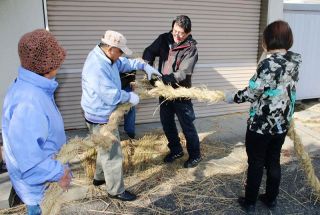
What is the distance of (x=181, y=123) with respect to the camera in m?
4.31

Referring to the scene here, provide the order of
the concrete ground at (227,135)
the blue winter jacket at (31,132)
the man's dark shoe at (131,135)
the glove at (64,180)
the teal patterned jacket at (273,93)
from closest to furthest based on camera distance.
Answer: the blue winter jacket at (31,132) → the glove at (64,180) → the teal patterned jacket at (273,93) → the concrete ground at (227,135) → the man's dark shoe at (131,135)

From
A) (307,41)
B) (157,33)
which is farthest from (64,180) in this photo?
(307,41)

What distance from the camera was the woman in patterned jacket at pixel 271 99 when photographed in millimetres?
2992

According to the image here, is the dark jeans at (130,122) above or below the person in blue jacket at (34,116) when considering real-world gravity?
below

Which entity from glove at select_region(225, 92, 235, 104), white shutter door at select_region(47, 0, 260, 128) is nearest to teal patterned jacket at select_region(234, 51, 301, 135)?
glove at select_region(225, 92, 235, 104)

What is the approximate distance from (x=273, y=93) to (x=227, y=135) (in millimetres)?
2870

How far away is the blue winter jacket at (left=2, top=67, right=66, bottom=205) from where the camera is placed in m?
1.78

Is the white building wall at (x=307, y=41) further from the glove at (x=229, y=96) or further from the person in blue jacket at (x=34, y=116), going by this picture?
the person in blue jacket at (x=34, y=116)

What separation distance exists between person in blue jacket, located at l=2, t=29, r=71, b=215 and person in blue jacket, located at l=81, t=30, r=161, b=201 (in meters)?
1.24

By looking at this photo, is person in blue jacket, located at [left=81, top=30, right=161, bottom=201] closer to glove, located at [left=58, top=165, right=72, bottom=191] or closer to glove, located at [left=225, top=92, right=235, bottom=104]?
glove, located at [left=225, top=92, right=235, bottom=104]

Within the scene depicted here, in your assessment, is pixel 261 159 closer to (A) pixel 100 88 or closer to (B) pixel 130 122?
(A) pixel 100 88

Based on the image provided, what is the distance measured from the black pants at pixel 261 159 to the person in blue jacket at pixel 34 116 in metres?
1.92

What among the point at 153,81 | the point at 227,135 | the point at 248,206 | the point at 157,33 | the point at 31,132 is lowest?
the point at 227,135

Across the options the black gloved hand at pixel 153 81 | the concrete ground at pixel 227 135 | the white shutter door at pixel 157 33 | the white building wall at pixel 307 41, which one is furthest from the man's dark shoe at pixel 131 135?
the white building wall at pixel 307 41
